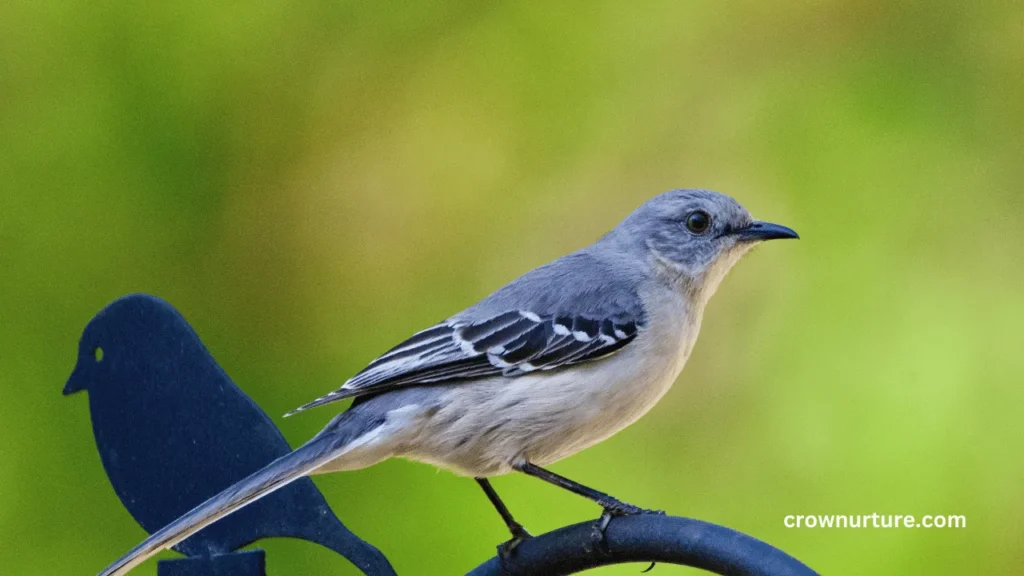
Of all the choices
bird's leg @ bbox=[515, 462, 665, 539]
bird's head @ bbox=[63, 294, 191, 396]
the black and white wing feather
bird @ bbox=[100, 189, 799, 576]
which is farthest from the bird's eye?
bird's head @ bbox=[63, 294, 191, 396]

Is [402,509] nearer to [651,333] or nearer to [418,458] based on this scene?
[418,458]

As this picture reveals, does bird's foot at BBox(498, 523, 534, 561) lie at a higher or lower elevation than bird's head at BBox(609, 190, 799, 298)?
lower

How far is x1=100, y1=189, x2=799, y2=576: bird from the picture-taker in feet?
8.54

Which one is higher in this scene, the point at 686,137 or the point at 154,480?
the point at 686,137

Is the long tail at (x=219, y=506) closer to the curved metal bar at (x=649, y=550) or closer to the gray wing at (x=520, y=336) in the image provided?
the gray wing at (x=520, y=336)

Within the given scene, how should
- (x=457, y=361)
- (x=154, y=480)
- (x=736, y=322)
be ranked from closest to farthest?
(x=154, y=480) < (x=457, y=361) < (x=736, y=322)

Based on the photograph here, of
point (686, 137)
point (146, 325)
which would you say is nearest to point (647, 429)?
point (686, 137)

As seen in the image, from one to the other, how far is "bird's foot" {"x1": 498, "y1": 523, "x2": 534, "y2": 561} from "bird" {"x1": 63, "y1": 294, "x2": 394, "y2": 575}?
1.22 feet

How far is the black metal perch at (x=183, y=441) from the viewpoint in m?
2.47

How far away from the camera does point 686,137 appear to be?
161 inches

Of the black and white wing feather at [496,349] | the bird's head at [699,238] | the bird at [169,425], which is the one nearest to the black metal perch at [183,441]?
the bird at [169,425]

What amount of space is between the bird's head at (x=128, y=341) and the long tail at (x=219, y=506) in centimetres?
36

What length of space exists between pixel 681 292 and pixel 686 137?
3.92 feet

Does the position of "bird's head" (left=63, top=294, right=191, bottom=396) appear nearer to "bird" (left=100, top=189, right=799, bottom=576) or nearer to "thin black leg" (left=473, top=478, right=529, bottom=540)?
"bird" (left=100, top=189, right=799, bottom=576)
